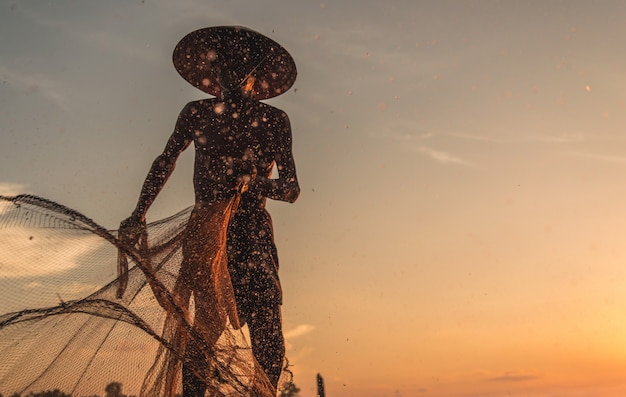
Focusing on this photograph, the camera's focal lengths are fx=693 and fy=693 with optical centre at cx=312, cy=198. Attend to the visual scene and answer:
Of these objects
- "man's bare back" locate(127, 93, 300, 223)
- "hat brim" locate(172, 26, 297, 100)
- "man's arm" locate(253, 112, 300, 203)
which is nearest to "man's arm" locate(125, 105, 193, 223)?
"man's bare back" locate(127, 93, 300, 223)

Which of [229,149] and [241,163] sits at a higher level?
[229,149]

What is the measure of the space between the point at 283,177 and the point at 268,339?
1.08m

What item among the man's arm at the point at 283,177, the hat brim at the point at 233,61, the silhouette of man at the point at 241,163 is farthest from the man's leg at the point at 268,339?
the hat brim at the point at 233,61

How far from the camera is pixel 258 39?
4.70 metres

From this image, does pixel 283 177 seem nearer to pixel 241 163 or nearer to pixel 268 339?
pixel 241 163

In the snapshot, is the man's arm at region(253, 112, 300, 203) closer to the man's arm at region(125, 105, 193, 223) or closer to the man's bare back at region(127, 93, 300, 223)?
the man's bare back at region(127, 93, 300, 223)

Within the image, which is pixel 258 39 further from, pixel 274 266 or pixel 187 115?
pixel 274 266

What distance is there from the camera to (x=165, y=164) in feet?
15.4

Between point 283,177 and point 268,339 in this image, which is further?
point 283,177

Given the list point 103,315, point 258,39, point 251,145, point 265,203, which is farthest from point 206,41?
point 103,315

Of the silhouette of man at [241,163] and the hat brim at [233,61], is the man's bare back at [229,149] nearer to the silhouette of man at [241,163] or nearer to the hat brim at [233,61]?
the silhouette of man at [241,163]

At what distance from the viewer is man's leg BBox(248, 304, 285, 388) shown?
13.9ft

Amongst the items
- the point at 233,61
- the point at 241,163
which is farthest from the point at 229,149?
the point at 233,61

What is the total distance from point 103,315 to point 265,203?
1.29 m
